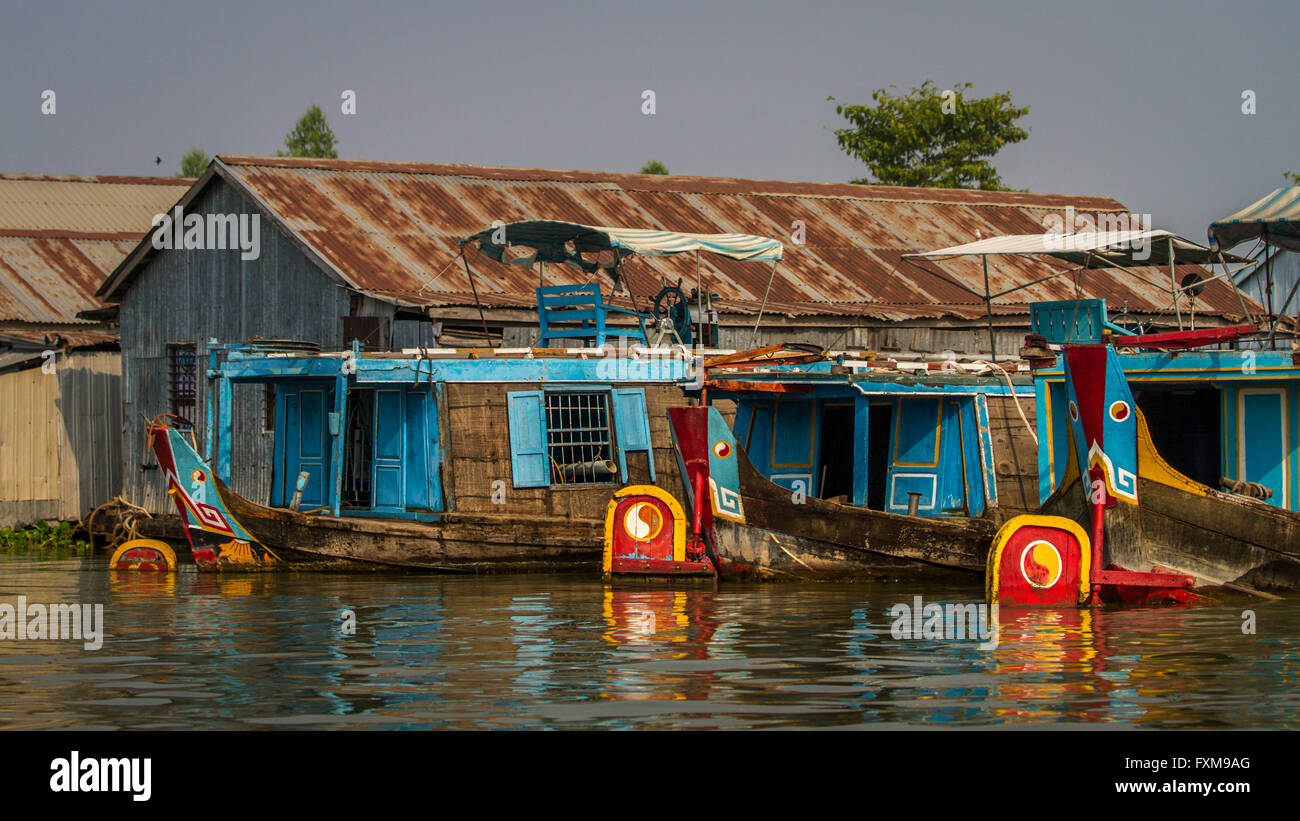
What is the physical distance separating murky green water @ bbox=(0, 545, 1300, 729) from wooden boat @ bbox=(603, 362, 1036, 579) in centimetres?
105

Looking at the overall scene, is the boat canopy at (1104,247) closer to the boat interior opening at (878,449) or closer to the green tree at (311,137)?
the boat interior opening at (878,449)

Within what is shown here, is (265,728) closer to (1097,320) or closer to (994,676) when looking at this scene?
(994,676)

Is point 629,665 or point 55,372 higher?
point 55,372

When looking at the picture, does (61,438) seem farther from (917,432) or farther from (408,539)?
(917,432)

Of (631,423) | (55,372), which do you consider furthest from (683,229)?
(55,372)

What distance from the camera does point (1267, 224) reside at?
16.1 metres

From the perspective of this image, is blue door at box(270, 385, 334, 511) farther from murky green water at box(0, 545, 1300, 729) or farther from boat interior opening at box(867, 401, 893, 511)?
boat interior opening at box(867, 401, 893, 511)

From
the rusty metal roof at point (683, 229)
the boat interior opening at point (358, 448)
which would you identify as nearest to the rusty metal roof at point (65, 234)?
the rusty metal roof at point (683, 229)

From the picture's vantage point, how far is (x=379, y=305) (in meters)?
21.4

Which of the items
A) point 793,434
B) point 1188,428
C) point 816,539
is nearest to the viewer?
point 816,539

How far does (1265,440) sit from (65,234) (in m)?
22.2

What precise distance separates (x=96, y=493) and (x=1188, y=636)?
1824cm

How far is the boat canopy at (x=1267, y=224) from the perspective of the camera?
622 inches

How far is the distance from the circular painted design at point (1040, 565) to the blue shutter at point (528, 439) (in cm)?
645
